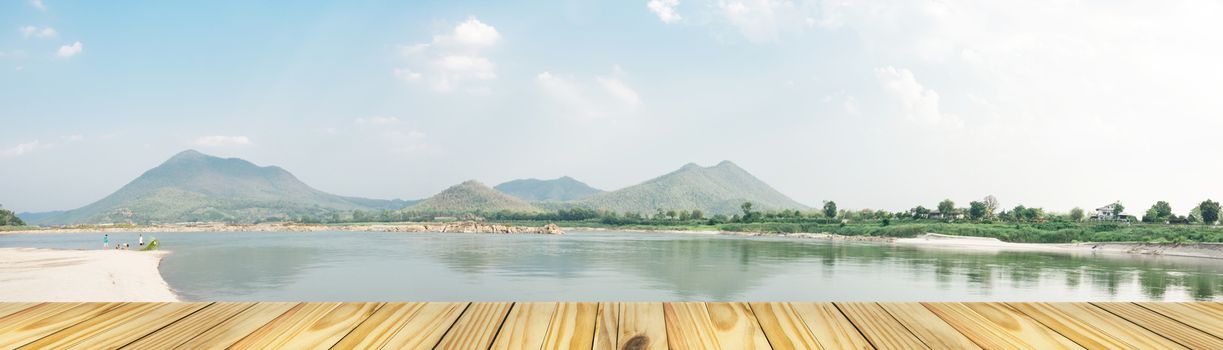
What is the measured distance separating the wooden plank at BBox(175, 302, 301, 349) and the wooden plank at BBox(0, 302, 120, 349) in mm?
409

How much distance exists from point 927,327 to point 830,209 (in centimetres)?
10691

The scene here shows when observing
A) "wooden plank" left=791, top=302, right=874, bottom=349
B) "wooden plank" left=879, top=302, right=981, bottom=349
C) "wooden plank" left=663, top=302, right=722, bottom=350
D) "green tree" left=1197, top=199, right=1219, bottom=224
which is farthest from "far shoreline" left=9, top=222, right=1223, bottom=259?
"wooden plank" left=663, top=302, right=722, bottom=350

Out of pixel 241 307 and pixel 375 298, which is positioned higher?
pixel 241 307

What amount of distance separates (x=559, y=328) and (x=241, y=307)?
1.02m

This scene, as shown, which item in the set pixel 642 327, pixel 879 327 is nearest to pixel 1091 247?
pixel 879 327

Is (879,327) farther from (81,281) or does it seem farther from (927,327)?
(81,281)

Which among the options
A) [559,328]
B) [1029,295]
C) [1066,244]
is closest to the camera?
[559,328]

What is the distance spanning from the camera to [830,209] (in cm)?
10319

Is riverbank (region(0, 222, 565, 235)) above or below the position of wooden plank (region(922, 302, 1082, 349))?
below

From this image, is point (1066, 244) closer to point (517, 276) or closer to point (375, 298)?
point (517, 276)

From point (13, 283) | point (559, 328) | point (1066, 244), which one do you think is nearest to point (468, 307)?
point (559, 328)

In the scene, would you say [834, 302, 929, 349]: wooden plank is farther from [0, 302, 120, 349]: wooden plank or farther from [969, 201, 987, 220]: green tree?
[969, 201, 987, 220]: green tree

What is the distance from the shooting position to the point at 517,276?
1153 inches

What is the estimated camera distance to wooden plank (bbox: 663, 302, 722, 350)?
1620mm
